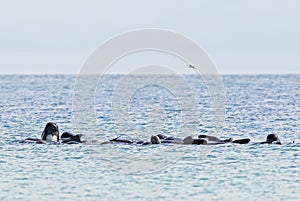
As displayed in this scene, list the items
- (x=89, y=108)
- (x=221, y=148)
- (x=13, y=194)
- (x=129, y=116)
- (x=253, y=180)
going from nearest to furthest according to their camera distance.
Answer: (x=13, y=194) < (x=253, y=180) < (x=221, y=148) < (x=129, y=116) < (x=89, y=108)

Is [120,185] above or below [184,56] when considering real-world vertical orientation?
below

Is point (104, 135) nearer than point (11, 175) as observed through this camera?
No

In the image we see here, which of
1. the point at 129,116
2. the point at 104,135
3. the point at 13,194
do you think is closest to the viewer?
the point at 13,194

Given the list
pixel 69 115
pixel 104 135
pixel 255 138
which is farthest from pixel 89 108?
pixel 255 138

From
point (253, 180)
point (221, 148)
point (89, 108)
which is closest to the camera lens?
point (253, 180)

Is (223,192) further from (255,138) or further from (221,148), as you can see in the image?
(255,138)

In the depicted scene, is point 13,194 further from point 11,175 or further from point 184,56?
point 184,56

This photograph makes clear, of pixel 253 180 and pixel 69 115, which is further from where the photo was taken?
pixel 69 115

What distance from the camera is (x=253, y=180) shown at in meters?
41.3

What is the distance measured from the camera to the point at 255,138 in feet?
191

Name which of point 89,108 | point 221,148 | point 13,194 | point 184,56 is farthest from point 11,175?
point 89,108

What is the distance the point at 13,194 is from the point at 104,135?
81.5ft

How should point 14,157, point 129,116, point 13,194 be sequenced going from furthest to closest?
point 129,116, point 14,157, point 13,194

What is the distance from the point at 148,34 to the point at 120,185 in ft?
79.0
